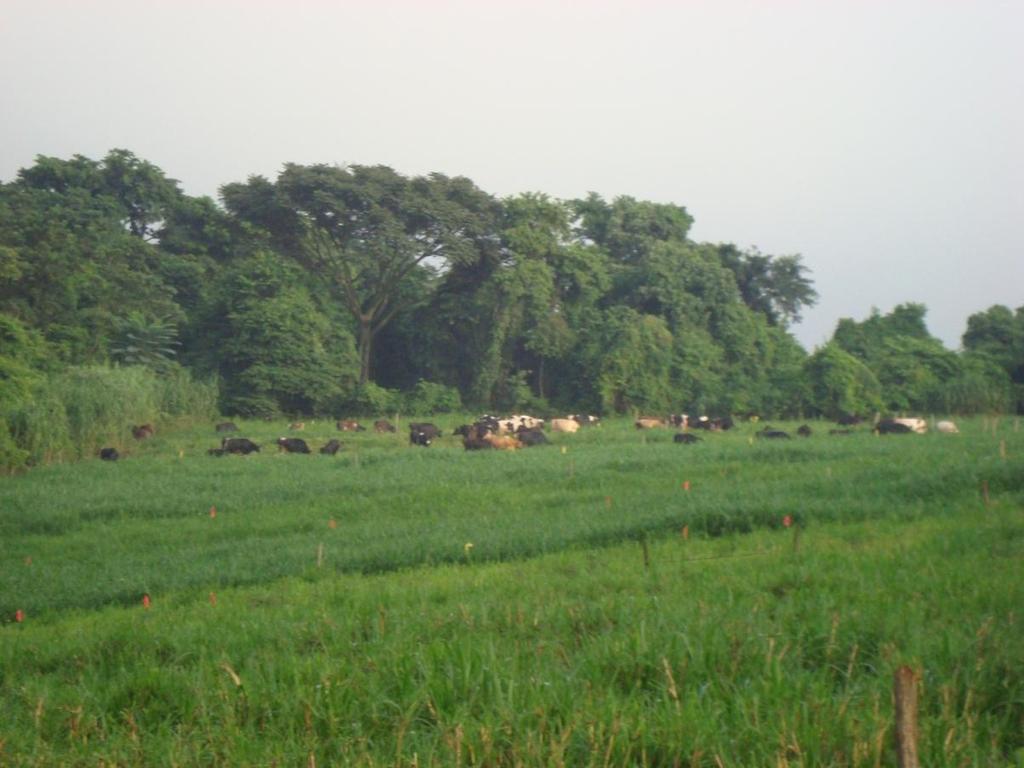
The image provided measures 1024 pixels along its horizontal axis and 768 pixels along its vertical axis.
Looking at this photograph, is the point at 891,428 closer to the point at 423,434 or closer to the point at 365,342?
the point at 423,434

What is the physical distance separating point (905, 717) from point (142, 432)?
25.4 metres

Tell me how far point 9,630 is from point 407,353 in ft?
108

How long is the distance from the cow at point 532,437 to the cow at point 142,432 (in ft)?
31.4

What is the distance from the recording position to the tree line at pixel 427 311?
34312 mm

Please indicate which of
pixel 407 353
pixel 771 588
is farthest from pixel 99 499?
pixel 407 353

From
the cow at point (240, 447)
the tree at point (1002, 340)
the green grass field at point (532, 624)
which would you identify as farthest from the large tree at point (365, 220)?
the green grass field at point (532, 624)

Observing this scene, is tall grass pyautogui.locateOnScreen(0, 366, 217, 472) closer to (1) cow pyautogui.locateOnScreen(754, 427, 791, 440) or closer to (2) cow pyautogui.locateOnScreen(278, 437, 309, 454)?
(2) cow pyautogui.locateOnScreen(278, 437, 309, 454)

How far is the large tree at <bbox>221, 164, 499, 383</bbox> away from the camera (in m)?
35.8

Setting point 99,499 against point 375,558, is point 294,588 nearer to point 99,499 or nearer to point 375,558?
point 375,558

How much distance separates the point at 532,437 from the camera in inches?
1069

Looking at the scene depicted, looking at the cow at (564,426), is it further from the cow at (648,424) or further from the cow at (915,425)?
the cow at (915,425)

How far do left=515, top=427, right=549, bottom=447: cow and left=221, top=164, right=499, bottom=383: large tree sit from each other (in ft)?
37.2

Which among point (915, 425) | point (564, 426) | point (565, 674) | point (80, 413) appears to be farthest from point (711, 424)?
point (565, 674)

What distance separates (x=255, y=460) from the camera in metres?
22.1
